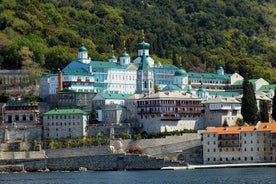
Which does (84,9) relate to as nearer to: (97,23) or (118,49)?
(97,23)

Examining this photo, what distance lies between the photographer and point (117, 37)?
168250 mm

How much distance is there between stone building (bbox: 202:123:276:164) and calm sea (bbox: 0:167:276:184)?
5.02 m

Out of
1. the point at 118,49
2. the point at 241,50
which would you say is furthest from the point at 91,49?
the point at 241,50

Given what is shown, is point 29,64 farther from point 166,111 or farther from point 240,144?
point 240,144

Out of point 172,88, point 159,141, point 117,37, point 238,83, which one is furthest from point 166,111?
point 117,37

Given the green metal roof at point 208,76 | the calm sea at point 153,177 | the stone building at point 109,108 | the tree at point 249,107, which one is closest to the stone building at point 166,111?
the stone building at point 109,108

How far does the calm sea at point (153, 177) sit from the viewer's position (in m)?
92.3

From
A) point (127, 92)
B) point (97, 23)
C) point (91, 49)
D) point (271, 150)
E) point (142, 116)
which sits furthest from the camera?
point (97, 23)

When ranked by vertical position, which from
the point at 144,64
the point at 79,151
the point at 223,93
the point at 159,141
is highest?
the point at 144,64

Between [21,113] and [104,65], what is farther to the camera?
[104,65]

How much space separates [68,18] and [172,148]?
6733 cm

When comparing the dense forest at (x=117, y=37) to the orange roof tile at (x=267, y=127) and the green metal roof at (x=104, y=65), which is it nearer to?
the green metal roof at (x=104, y=65)

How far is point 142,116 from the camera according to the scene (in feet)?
393

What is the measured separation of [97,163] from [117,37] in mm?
57901
